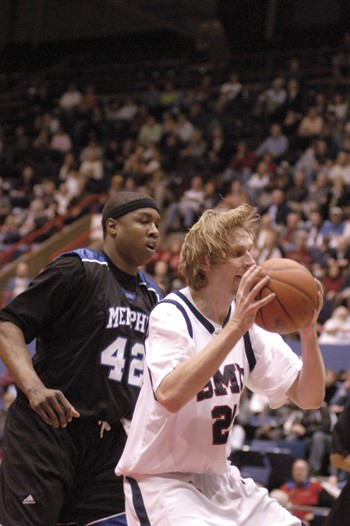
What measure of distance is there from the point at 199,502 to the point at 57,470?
0.97 m

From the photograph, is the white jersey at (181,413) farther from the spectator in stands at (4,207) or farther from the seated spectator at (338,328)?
the spectator in stands at (4,207)

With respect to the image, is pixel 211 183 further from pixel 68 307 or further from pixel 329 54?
pixel 68 307

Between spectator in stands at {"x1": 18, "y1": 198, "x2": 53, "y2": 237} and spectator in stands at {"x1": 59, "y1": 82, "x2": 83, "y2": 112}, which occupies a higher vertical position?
spectator in stands at {"x1": 59, "y1": 82, "x2": 83, "y2": 112}

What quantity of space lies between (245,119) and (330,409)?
10227 millimetres

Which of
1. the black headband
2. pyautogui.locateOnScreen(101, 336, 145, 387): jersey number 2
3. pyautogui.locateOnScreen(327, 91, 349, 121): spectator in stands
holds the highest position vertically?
the black headband

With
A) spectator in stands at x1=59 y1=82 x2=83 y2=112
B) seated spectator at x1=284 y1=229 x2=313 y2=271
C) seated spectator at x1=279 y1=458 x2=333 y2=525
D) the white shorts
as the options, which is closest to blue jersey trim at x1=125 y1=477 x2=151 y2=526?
the white shorts

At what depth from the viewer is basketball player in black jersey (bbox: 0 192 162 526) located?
4121 millimetres

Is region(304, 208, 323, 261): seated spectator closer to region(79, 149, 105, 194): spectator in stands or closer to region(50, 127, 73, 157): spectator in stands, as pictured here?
region(79, 149, 105, 194): spectator in stands

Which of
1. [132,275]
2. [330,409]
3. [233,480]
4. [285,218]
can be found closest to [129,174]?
[285,218]

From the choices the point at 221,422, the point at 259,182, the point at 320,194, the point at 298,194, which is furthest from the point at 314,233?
the point at 221,422

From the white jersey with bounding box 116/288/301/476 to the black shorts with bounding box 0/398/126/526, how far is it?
0.68 meters

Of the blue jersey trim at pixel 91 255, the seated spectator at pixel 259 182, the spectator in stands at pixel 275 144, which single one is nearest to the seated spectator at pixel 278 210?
the seated spectator at pixel 259 182

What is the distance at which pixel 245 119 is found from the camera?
63.7 feet

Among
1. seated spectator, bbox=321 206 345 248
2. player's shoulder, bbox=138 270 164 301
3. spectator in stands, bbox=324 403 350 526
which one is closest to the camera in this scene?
spectator in stands, bbox=324 403 350 526
